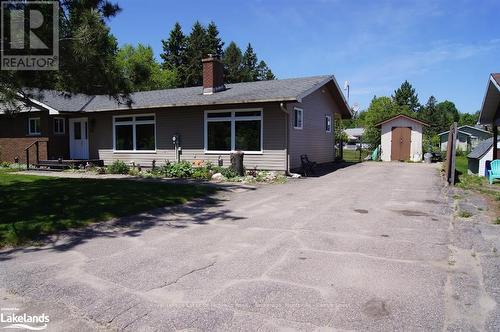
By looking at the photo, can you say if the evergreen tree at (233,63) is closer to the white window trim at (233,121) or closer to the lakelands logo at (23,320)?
the white window trim at (233,121)

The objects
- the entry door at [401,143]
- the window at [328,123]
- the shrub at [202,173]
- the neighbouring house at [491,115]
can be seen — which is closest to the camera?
the neighbouring house at [491,115]

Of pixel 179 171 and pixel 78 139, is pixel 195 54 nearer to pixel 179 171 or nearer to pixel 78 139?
pixel 78 139

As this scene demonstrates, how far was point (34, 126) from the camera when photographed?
2056cm

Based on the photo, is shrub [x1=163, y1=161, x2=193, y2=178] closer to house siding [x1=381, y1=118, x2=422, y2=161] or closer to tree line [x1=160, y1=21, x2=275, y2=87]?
house siding [x1=381, y1=118, x2=422, y2=161]

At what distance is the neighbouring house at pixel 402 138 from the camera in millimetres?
24703

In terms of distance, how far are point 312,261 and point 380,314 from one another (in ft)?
4.88

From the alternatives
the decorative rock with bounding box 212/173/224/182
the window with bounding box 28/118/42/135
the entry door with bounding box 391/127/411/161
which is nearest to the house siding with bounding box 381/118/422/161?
the entry door with bounding box 391/127/411/161

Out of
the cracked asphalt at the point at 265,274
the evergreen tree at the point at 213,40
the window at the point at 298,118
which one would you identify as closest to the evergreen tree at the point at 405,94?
the evergreen tree at the point at 213,40

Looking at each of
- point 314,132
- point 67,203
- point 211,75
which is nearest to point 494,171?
point 314,132

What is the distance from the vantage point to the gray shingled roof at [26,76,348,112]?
570 inches

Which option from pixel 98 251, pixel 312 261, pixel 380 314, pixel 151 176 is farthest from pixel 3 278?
pixel 151 176

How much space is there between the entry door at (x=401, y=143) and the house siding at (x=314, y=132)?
16.1 feet

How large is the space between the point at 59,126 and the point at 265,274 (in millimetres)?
19181

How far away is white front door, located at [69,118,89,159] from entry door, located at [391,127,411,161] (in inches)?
728
